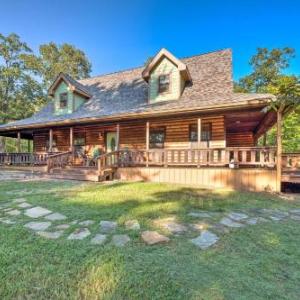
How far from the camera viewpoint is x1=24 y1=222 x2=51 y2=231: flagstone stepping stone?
160 inches

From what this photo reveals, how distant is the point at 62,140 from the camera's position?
1596 centimetres

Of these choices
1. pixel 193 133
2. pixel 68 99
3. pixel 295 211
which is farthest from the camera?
pixel 68 99

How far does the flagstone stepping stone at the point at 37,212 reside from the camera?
188 inches

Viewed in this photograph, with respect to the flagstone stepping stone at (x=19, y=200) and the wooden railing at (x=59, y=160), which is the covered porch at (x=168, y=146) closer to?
the wooden railing at (x=59, y=160)

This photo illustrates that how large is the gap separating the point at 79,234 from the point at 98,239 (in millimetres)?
398

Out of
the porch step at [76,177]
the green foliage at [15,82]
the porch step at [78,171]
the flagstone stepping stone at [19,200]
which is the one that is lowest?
the flagstone stepping stone at [19,200]

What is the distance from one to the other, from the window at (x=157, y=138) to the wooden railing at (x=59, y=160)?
455 cm

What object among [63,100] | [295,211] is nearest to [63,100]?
[63,100]

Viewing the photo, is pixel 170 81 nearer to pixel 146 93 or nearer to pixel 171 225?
pixel 146 93

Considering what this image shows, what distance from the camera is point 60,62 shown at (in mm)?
33062

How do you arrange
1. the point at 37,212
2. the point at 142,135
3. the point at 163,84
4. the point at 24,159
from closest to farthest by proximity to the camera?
the point at 37,212
the point at 163,84
the point at 142,135
the point at 24,159

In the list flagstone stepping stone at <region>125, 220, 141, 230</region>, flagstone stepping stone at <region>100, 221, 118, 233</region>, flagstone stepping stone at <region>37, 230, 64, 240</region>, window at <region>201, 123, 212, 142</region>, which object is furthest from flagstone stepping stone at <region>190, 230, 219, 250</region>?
window at <region>201, 123, 212, 142</region>

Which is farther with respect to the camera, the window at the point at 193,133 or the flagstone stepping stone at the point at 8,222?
the window at the point at 193,133

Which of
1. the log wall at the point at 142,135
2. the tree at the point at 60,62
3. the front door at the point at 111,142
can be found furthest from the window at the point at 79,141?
the tree at the point at 60,62
